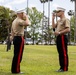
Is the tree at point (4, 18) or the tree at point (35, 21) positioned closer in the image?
the tree at point (4, 18)

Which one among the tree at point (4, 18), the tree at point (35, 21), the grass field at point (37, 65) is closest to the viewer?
the grass field at point (37, 65)

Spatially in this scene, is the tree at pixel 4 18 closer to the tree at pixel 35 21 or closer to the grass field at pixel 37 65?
the tree at pixel 35 21

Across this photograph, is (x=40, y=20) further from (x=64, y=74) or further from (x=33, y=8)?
(x=64, y=74)

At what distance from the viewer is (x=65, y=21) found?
34.4 ft

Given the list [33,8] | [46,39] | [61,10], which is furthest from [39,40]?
[61,10]

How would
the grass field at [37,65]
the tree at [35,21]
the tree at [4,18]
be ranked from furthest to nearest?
the tree at [35,21] < the tree at [4,18] < the grass field at [37,65]

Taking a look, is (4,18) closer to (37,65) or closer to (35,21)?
(35,21)

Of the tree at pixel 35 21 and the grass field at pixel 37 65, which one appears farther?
the tree at pixel 35 21

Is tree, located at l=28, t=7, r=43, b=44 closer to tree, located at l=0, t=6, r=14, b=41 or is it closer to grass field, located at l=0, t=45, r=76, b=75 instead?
tree, located at l=0, t=6, r=14, b=41

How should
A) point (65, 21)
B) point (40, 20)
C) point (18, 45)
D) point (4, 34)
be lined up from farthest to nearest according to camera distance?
point (40, 20) → point (4, 34) → point (65, 21) → point (18, 45)

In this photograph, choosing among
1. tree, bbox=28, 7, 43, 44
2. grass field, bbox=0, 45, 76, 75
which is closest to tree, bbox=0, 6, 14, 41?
tree, bbox=28, 7, 43, 44

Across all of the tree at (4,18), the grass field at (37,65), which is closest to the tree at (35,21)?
the tree at (4,18)

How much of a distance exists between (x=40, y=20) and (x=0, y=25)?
16.2 m

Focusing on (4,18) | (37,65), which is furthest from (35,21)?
(37,65)
